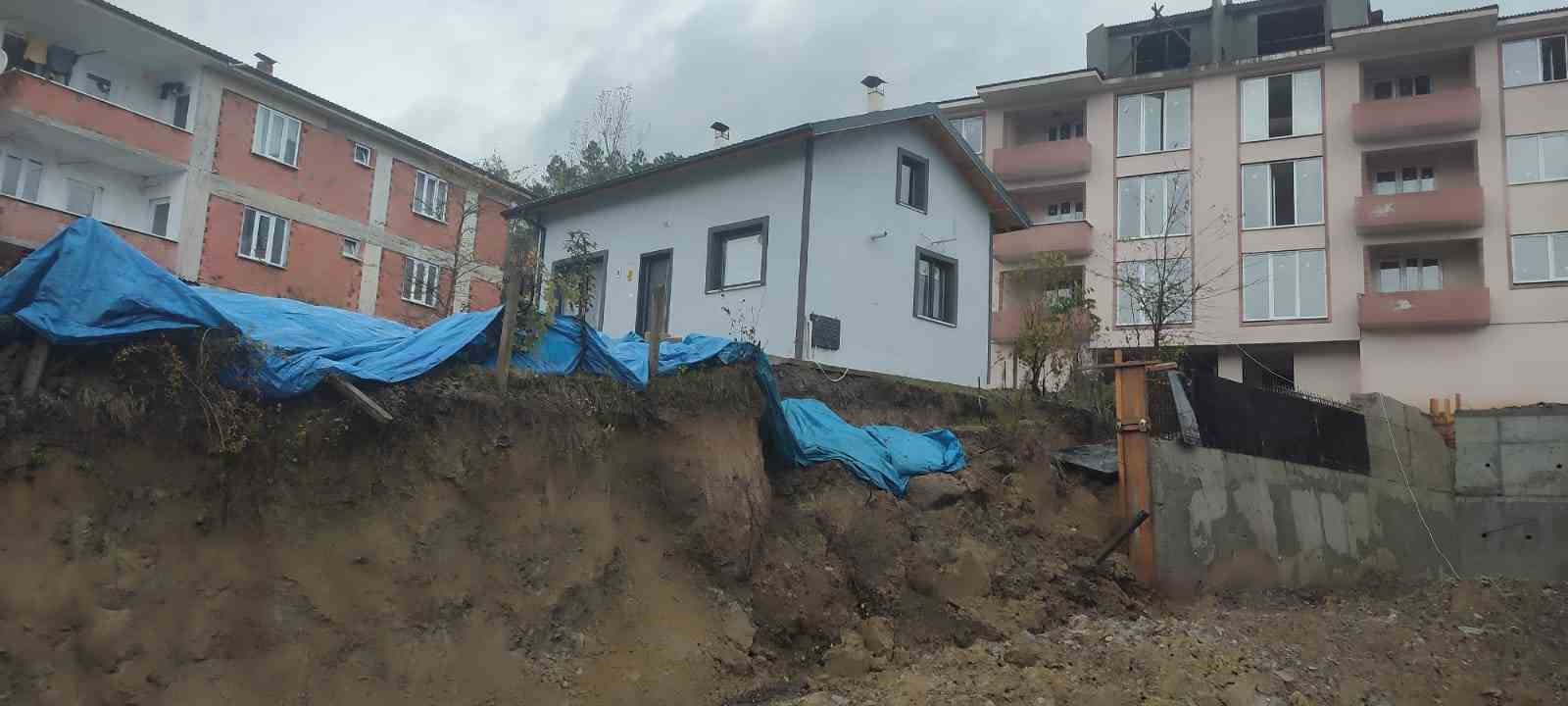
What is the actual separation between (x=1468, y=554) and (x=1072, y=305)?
10123 millimetres

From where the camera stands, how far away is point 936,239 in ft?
67.9

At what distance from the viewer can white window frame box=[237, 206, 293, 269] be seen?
23.8m

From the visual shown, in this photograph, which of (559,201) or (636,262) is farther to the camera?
(559,201)

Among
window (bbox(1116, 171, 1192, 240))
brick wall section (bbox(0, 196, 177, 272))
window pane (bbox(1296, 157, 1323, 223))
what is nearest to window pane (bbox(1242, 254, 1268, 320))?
window pane (bbox(1296, 157, 1323, 223))

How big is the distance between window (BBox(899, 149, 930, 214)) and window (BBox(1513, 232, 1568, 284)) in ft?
57.4

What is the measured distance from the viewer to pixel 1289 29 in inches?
1251

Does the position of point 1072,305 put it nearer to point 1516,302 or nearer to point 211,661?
point 211,661

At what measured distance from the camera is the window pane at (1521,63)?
27328 millimetres

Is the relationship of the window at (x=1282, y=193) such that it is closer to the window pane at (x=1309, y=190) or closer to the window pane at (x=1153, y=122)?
the window pane at (x=1309, y=190)

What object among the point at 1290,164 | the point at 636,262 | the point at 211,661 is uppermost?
the point at 1290,164

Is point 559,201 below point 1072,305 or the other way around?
the other way around

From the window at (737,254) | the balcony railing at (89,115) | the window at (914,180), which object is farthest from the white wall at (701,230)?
the balcony railing at (89,115)

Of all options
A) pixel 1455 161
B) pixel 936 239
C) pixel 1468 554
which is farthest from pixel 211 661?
pixel 1455 161

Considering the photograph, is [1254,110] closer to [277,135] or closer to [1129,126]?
[1129,126]
